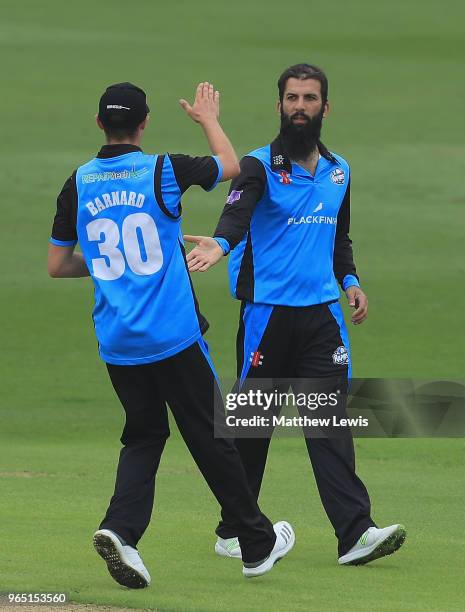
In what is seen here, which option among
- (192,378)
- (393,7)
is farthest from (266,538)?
(393,7)

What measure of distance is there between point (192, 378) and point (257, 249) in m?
1.10

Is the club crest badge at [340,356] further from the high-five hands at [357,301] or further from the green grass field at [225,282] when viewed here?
the green grass field at [225,282]

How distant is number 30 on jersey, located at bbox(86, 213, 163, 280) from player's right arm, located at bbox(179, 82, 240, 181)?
1.22 feet

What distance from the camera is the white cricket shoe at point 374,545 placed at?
6.81 metres

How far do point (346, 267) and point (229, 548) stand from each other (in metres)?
1.49

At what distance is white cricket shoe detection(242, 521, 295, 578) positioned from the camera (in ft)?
21.3

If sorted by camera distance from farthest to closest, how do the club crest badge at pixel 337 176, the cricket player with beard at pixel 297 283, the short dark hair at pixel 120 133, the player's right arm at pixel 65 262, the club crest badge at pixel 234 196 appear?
the club crest badge at pixel 337 176
the cricket player with beard at pixel 297 283
the club crest badge at pixel 234 196
the player's right arm at pixel 65 262
the short dark hair at pixel 120 133

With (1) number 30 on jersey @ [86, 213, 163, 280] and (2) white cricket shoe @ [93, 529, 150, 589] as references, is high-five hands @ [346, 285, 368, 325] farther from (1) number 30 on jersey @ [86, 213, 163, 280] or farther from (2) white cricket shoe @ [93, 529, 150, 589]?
(2) white cricket shoe @ [93, 529, 150, 589]

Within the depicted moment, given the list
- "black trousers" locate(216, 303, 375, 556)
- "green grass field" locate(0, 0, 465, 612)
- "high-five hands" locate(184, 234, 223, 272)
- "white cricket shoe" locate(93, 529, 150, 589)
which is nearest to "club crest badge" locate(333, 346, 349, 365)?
"black trousers" locate(216, 303, 375, 556)

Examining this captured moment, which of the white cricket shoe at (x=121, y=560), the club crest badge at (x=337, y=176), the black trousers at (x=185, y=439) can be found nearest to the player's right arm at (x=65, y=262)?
the black trousers at (x=185, y=439)


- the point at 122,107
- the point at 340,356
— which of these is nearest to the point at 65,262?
the point at 122,107

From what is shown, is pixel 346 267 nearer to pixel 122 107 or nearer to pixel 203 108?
pixel 203 108

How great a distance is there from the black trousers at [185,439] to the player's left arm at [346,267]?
4.19 ft

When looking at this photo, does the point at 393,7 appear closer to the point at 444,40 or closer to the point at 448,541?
the point at 444,40
